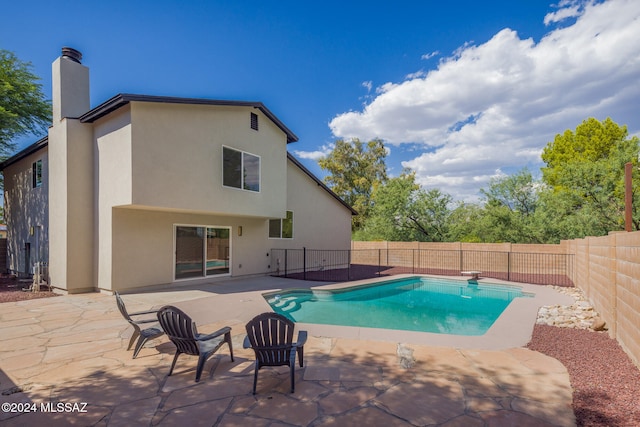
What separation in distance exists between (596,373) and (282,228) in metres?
11.7

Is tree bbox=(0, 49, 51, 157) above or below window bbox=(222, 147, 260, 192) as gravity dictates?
above

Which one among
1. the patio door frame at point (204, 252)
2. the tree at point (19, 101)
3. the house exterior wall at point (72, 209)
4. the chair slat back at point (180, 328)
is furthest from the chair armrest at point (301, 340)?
the tree at point (19, 101)

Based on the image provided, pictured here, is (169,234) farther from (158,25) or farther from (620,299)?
(620,299)

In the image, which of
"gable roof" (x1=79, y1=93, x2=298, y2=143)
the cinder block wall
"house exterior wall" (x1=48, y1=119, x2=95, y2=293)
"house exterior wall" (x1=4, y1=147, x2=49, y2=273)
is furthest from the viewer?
"house exterior wall" (x1=4, y1=147, x2=49, y2=273)

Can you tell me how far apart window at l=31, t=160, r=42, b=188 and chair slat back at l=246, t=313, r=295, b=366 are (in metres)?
12.7

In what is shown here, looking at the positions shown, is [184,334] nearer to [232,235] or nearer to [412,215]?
[232,235]

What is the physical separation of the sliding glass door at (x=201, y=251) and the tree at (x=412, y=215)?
1354 cm

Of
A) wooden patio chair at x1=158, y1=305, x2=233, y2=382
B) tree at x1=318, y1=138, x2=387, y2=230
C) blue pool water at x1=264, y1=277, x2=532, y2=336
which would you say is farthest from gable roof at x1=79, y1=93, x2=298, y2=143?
tree at x1=318, y1=138, x2=387, y2=230

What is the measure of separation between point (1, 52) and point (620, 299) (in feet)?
66.8

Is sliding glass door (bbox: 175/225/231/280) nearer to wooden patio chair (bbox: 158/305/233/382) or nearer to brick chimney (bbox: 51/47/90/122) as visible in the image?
brick chimney (bbox: 51/47/90/122)

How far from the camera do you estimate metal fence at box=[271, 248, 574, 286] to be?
13711mm

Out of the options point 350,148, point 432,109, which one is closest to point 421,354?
point 432,109

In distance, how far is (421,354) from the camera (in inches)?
179

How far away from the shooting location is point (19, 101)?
13344 millimetres
